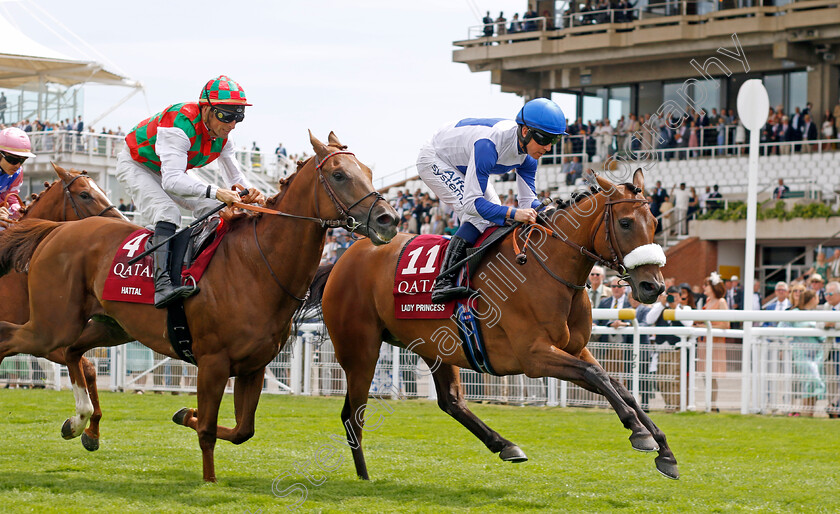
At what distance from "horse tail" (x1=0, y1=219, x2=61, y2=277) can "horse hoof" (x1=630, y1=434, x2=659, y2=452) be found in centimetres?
378

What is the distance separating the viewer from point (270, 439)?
7.96 m

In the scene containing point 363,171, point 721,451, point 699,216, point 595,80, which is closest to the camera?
point 363,171

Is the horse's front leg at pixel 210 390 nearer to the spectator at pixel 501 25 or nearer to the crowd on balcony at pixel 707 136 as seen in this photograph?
the crowd on balcony at pixel 707 136

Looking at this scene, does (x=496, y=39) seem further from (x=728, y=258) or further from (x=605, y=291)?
(x=605, y=291)

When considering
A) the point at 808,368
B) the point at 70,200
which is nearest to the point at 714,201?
the point at 808,368

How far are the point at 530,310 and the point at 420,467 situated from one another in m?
1.54

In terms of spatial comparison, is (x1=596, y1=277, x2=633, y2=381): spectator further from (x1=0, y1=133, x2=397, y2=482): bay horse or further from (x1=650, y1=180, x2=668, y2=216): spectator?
(x1=650, y1=180, x2=668, y2=216): spectator

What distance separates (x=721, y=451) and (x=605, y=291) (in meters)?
5.00

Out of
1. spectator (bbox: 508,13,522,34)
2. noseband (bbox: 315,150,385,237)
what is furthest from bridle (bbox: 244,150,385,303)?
spectator (bbox: 508,13,522,34)

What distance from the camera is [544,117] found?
19.2ft

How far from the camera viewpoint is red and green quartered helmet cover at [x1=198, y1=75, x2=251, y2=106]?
5.90 metres

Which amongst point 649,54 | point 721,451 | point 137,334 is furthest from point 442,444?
point 649,54

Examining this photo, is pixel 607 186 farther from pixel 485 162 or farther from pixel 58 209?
pixel 58 209

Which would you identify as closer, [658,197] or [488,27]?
[658,197]
